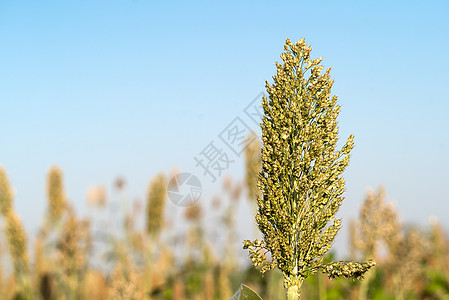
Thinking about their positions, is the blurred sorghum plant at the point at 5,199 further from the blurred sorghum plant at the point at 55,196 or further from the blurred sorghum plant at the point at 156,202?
the blurred sorghum plant at the point at 156,202

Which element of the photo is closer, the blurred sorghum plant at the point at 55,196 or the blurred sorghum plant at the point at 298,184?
the blurred sorghum plant at the point at 298,184

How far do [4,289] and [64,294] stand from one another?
4.33 m

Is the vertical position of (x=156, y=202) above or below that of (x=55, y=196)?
above

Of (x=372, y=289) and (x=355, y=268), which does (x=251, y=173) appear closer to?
(x=355, y=268)

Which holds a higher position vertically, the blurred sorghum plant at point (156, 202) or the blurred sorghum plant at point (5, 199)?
the blurred sorghum plant at point (156, 202)

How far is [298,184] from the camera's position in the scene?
159 inches

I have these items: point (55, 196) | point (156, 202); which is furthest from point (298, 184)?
point (55, 196)

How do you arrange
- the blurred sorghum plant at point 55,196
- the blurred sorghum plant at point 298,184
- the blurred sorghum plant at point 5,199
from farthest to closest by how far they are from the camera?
the blurred sorghum plant at point 55,196
the blurred sorghum plant at point 5,199
the blurred sorghum plant at point 298,184

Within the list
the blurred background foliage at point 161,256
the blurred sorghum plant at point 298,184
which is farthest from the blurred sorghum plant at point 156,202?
the blurred sorghum plant at point 298,184

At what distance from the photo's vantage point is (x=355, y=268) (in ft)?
13.4

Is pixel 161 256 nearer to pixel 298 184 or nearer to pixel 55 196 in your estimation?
pixel 55 196

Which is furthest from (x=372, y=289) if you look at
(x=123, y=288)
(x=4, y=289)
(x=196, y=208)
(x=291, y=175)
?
(x=4, y=289)

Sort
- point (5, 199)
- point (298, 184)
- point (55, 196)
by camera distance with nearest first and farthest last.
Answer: point (298, 184) < point (5, 199) < point (55, 196)

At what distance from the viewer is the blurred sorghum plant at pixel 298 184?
3.99m
